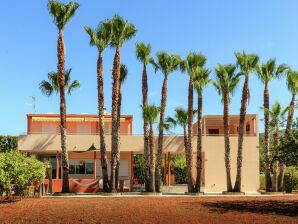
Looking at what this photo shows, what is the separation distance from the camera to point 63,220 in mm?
18734

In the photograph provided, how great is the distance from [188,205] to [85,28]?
15620 mm

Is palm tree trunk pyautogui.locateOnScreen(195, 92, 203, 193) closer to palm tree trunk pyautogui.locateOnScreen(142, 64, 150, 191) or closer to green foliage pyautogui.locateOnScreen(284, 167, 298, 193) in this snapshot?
palm tree trunk pyautogui.locateOnScreen(142, 64, 150, 191)

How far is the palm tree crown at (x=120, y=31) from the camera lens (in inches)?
1302

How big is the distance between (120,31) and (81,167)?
43.2 feet

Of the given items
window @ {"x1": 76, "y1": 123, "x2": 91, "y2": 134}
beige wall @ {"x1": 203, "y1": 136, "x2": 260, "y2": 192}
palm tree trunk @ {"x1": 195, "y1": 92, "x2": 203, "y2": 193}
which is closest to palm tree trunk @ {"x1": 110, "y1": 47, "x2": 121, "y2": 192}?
palm tree trunk @ {"x1": 195, "y1": 92, "x2": 203, "y2": 193}

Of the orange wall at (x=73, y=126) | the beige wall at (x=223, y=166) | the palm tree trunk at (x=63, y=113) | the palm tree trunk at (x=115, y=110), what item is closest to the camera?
the palm tree trunk at (x=63, y=113)

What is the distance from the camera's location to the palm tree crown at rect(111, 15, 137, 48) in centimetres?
3306

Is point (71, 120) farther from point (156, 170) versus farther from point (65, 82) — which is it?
point (156, 170)

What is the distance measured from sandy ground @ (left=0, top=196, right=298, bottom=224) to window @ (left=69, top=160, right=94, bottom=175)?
17.1 m

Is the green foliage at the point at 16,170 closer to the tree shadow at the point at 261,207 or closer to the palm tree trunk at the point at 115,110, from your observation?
the palm tree trunk at the point at 115,110

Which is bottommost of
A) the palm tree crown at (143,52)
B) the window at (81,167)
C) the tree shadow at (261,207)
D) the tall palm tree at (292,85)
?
the tree shadow at (261,207)

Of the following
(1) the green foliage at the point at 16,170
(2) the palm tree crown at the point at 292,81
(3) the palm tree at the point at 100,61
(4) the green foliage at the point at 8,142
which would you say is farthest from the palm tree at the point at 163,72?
(4) the green foliage at the point at 8,142

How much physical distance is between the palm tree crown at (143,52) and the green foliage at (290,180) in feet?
42.8

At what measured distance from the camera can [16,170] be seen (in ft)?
83.3
